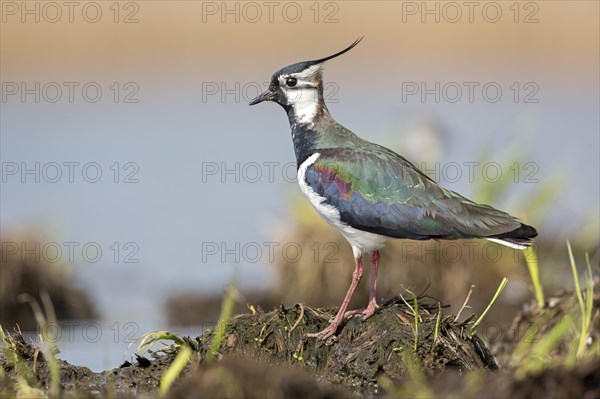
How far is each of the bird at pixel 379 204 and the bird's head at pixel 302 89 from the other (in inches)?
11.3

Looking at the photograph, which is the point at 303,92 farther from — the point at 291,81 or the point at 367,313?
the point at 367,313

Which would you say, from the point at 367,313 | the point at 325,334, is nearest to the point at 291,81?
the point at 367,313

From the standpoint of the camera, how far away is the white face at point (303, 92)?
991cm

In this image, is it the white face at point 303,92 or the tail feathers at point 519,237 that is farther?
the white face at point 303,92

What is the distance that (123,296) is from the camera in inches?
534

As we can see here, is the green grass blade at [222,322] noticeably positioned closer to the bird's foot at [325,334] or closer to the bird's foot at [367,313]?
the bird's foot at [325,334]

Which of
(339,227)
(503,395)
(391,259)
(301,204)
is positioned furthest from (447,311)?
(503,395)

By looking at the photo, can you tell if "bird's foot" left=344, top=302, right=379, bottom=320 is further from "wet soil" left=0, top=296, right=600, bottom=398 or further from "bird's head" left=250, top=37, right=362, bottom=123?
"bird's head" left=250, top=37, right=362, bottom=123

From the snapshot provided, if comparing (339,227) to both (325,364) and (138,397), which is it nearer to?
(325,364)

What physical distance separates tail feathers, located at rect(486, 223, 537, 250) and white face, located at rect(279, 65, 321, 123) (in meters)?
1.78

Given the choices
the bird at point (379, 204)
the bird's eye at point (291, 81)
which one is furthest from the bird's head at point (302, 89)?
the bird at point (379, 204)

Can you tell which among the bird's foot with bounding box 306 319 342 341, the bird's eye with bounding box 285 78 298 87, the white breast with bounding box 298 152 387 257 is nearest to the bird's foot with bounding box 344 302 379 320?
the bird's foot with bounding box 306 319 342 341

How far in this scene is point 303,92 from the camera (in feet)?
Result: 32.8

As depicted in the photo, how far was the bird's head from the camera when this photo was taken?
32.6 feet
